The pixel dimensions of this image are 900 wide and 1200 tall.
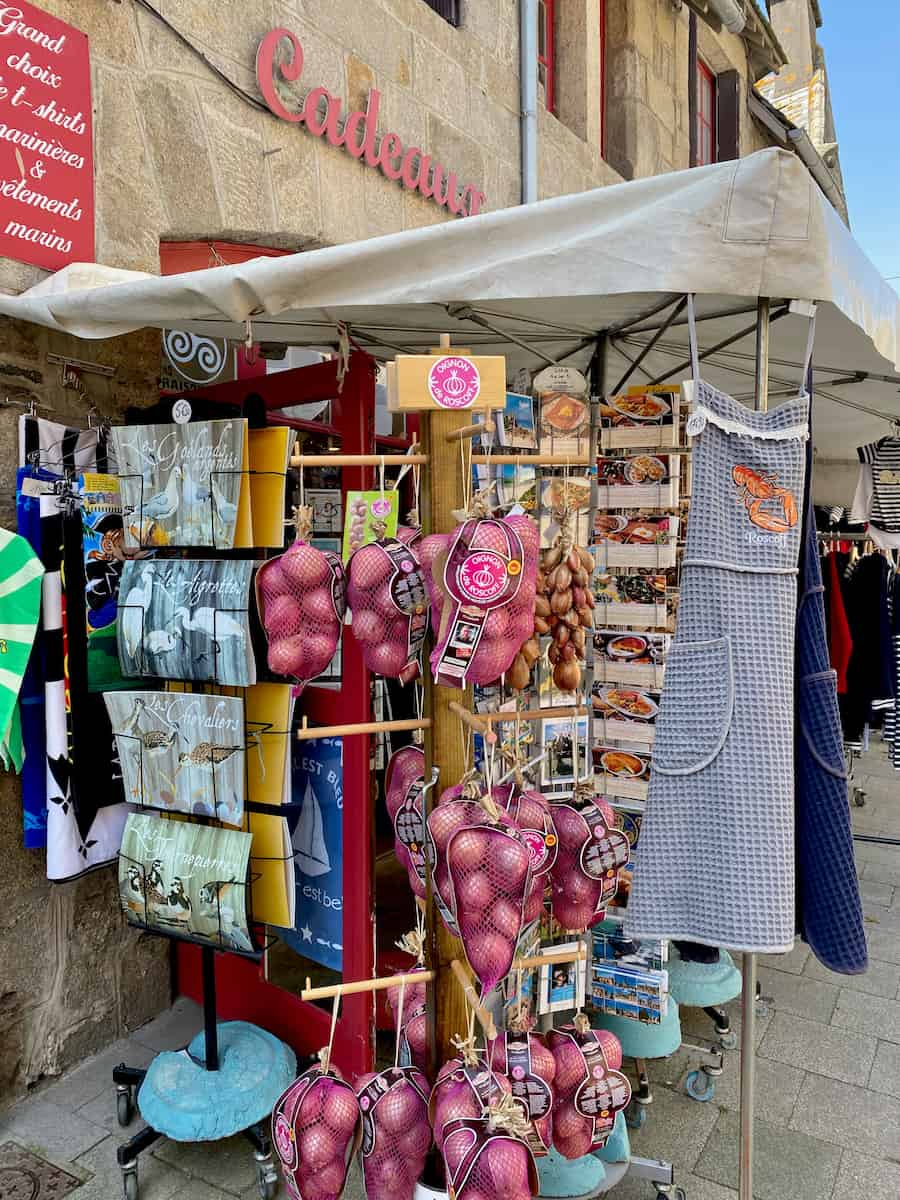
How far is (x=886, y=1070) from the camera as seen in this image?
3.14 m

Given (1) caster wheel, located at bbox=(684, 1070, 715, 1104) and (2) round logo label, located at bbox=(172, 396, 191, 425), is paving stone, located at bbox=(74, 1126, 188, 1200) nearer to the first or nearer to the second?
(1) caster wheel, located at bbox=(684, 1070, 715, 1104)

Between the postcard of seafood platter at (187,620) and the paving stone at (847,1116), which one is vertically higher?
the postcard of seafood platter at (187,620)

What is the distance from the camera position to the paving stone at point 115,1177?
252 centimetres

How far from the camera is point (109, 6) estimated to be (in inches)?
126

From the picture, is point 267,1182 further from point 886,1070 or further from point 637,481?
point 637,481

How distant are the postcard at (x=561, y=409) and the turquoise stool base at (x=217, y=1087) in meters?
2.16

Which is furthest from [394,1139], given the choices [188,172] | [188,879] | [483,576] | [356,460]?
[188,172]

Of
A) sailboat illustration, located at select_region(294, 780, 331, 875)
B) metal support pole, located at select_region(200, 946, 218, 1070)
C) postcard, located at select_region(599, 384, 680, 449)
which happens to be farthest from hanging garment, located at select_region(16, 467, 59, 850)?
postcard, located at select_region(599, 384, 680, 449)

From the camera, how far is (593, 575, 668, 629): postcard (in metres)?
2.96

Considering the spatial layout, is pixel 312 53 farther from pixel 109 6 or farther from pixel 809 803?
pixel 809 803

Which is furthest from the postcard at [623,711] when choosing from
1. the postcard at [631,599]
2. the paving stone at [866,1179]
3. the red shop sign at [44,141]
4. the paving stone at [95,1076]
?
the red shop sign at [44,141]

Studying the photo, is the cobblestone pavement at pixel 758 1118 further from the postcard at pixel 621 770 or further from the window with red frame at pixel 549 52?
the window with red frame at pixel 549 52

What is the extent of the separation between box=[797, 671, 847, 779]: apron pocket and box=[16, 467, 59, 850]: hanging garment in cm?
229

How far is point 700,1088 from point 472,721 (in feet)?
6.76
